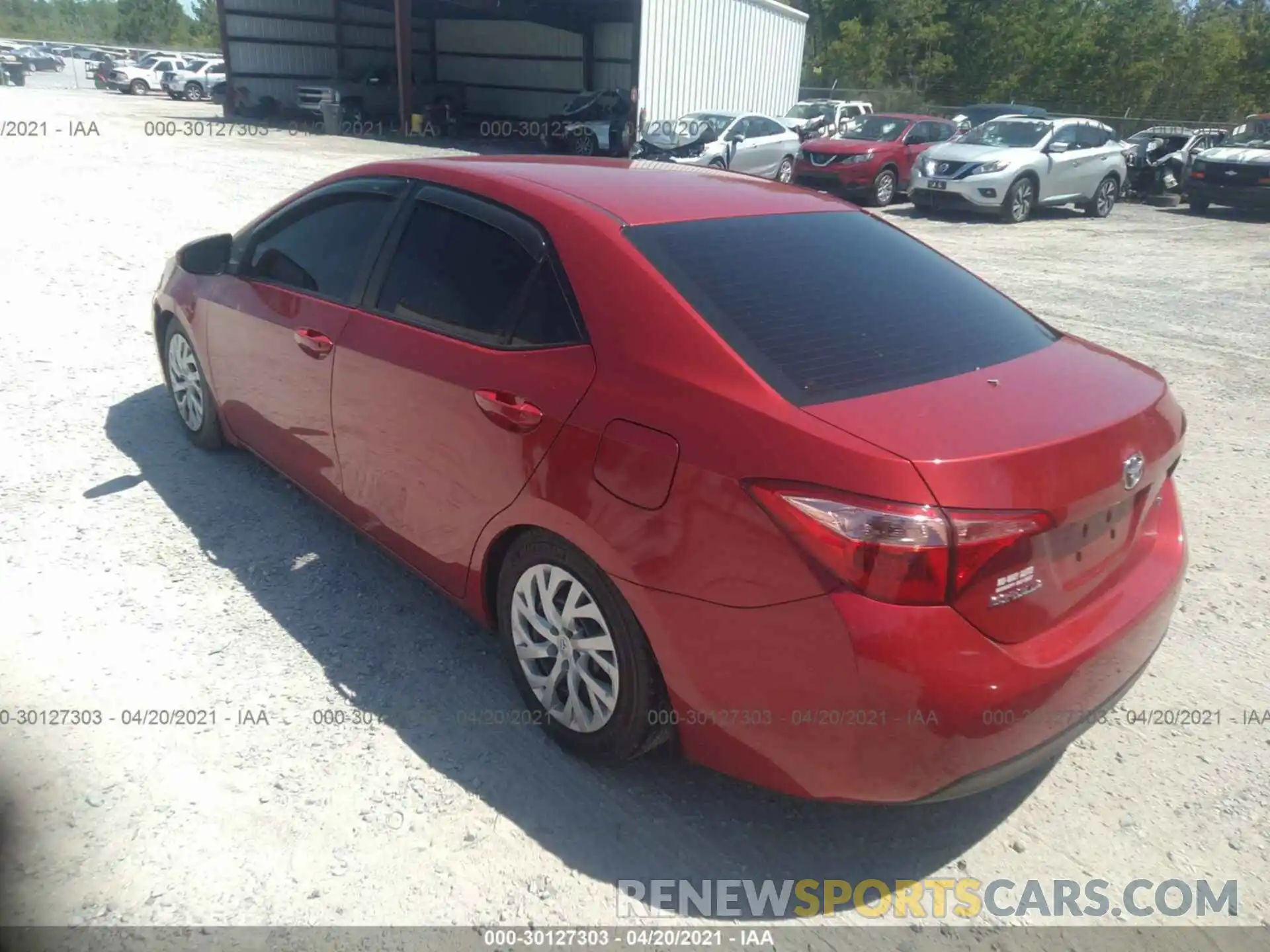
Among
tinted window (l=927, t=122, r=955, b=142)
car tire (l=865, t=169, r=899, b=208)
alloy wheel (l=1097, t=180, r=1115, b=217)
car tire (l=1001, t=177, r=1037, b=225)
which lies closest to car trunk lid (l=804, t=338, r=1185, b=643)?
car tire (l=1001, t=177, r=1037, b=225)

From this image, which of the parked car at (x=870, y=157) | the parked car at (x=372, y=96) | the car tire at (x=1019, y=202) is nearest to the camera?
the car tire at (x=1019, y=202)

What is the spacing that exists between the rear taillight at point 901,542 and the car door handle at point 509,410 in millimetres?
935

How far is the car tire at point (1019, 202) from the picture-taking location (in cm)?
1622

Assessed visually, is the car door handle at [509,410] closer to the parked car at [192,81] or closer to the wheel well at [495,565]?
the wheel well at [495,565]

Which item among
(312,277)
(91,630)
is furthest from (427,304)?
(91,630)

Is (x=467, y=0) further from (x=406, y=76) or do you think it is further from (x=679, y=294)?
(x=679, y=294)

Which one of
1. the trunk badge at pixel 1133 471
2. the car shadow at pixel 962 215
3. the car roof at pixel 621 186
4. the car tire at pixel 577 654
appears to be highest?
the car roof at pixel 621 186

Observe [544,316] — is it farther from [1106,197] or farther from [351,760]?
[1106,197]

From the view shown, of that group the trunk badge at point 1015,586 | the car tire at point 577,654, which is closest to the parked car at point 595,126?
the car tire at point 577,654

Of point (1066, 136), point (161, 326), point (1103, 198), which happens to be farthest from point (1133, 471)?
point (1103, 198)

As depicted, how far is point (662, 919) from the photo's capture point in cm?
253

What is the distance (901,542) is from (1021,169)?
16046 mm

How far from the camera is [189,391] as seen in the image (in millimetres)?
5031

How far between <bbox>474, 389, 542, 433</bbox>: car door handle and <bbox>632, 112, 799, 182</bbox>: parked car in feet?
52.6
